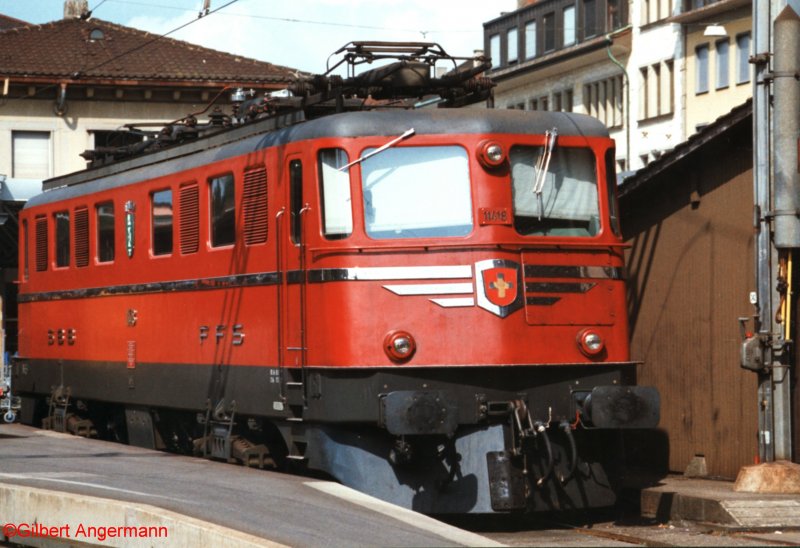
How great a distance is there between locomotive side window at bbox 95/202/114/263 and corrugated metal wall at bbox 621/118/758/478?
5.58 meters

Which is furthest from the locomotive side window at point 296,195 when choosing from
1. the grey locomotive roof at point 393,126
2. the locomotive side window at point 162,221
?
the locomotive side window at point 162,221

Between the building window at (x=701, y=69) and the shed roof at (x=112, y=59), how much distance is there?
1536 centimetres

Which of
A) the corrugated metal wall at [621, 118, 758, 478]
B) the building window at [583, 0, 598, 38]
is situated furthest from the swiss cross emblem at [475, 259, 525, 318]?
the building window at [583, 0, 598, 38]

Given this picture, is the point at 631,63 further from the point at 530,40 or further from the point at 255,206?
the point at 255,206

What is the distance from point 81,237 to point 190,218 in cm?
389

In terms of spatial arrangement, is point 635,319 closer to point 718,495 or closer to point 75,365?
point 718,495

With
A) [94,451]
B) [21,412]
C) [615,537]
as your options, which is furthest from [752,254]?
[21,412]

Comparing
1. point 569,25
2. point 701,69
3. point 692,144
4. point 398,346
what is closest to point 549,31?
point 569,25

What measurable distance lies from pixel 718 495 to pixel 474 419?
2473 millimetres

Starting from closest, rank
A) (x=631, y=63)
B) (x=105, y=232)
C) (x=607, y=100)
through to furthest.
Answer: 1. (x=105, y=232)
2. (x=631, y=63)
3. (x=607, y=100)

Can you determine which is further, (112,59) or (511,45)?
(511,45)

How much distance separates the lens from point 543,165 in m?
14.5

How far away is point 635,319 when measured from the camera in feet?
60.5

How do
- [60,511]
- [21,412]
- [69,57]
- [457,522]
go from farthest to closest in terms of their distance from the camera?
1. [69,57]
2. [21,412]
3. [457,522]
4. [60,511]
